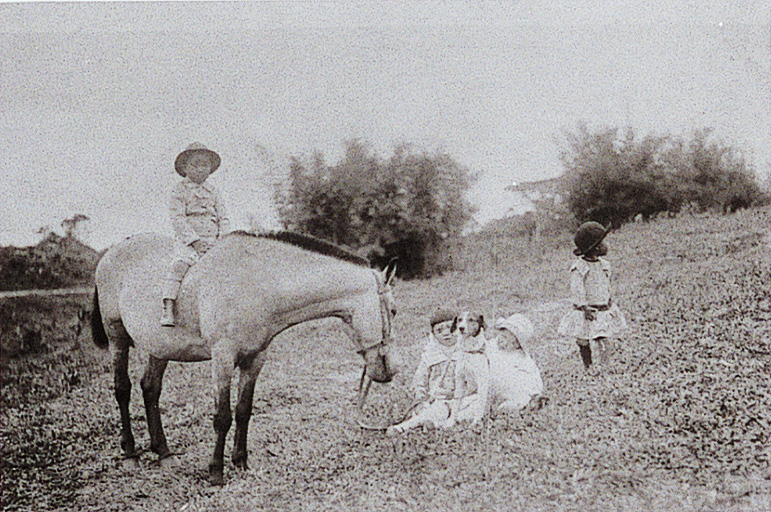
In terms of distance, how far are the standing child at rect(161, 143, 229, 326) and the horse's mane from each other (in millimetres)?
310

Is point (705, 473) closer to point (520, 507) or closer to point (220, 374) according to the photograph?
point (520, 507)

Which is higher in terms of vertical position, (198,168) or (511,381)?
(198,168)

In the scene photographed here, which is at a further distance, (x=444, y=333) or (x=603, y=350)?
(x=603, y=350)

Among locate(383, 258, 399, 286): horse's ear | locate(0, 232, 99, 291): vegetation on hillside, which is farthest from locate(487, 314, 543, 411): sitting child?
locate(0, 232, 99, 291): vegetation on hillside

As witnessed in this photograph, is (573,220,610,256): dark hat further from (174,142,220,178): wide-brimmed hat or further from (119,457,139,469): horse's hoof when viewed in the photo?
(119,457,139,469): horse's hoof

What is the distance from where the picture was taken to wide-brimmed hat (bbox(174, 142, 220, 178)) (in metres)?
3.32

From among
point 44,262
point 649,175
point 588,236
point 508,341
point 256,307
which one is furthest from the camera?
point 649,175

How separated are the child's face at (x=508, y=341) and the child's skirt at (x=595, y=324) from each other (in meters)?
0.30

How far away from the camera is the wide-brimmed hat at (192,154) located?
3316 mm

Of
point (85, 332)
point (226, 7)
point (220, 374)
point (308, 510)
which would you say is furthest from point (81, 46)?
point (308, 510)

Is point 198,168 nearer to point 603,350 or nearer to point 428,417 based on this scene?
point 428,417

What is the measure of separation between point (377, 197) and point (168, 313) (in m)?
1.38

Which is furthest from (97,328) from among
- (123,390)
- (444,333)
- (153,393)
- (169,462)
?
(444,333)

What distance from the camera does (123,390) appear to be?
3432 millimetres
